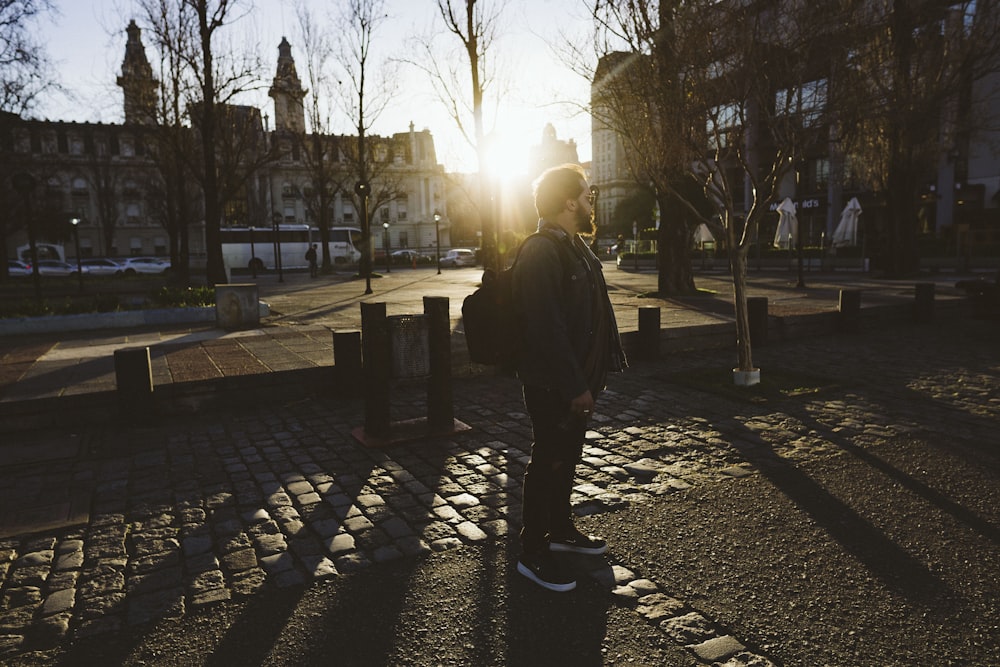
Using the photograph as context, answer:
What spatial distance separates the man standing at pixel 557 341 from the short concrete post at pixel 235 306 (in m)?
9.79

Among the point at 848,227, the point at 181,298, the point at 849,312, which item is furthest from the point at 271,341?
the point at 848,227

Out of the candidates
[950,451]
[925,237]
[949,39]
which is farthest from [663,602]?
[925,237]

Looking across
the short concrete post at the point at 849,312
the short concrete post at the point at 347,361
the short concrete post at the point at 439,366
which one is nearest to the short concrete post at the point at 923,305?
the short concrete post at the point at 849,312

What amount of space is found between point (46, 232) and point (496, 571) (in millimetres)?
63496

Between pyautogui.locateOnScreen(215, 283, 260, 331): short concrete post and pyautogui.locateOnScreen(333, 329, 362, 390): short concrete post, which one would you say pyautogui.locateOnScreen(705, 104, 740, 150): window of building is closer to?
pyautogui.locateOnScreen(333, 329, 362, 390): short concrete post

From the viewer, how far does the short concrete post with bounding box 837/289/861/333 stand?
428 inches

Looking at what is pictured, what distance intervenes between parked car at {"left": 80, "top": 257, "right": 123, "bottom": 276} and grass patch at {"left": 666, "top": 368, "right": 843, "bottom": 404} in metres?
43.0

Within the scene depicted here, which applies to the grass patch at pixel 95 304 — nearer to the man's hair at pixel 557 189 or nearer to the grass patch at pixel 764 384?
the grass patch at pixel 764 384

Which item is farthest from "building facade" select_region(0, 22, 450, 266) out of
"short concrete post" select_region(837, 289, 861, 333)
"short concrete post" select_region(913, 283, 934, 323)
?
"short concrete post" select_region(913, 283, 934, 323)

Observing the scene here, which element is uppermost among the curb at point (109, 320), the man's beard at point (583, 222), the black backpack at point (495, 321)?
the man's beard at point (583, 222)

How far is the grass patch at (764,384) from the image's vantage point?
6547 millimetres

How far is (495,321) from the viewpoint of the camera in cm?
297

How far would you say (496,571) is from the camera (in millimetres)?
3139

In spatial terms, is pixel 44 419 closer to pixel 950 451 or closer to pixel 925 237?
pixel 950 451
